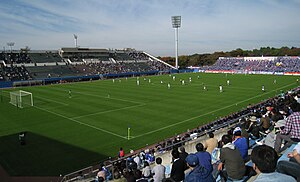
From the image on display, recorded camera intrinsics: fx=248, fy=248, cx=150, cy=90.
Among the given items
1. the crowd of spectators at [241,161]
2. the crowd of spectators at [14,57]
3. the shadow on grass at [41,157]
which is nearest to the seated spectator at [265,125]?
the crowd of spectators at [241,161]

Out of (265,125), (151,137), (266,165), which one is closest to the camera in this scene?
(266,165)

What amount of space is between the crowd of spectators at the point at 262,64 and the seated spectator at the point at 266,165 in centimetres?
7745

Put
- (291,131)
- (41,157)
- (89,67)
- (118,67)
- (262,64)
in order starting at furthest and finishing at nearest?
(262,64) → (118,67) → (89,67) → (41,157) → (291,131)

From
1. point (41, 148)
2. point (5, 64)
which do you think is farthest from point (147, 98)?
point (5, 64)

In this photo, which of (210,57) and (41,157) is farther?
(210,57)

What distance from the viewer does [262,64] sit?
8306cm

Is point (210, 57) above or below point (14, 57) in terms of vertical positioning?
above

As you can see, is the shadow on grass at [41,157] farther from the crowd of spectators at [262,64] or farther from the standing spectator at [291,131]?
the crowd of spectators at [262,64]

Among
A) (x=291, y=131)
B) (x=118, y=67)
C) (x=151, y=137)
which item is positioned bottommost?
(x=151, y=137)

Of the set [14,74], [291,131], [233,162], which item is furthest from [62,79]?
[233,162]

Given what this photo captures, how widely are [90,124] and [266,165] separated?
2111cm

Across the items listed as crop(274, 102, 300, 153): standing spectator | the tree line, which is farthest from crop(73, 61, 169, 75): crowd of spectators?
crop(274, 102, 300, 153): standing spectator

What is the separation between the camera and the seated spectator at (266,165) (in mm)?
2949

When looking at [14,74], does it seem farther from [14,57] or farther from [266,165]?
[266,165]
